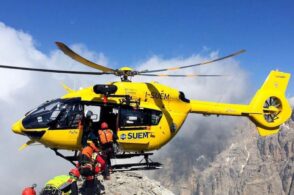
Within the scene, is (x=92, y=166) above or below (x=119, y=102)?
A: below

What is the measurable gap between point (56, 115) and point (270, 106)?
18693 mm

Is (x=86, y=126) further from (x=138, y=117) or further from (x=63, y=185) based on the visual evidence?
(x=63, y=185)

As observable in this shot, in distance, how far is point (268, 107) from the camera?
109 feet

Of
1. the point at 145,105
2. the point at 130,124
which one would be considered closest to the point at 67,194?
the point at 130,124

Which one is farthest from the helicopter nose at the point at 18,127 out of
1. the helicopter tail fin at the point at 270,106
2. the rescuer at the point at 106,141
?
the helicopter tail fin at the point at 270,106

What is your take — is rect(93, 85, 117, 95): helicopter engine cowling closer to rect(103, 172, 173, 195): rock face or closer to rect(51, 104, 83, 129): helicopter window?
rect(51, 104, 83, 129): helicopter window

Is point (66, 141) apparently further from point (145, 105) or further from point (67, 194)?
point (145, 105)

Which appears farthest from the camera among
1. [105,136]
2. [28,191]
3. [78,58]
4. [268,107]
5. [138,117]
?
[268,107]

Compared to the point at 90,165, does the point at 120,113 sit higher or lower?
higher

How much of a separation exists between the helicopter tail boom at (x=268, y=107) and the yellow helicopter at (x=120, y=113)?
2.01m

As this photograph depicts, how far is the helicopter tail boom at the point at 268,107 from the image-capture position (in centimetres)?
3016

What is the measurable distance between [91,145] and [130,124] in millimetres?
2928

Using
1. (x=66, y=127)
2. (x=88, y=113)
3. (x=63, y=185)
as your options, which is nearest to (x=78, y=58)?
(x=88, y=113)

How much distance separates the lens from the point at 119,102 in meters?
24.0
